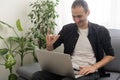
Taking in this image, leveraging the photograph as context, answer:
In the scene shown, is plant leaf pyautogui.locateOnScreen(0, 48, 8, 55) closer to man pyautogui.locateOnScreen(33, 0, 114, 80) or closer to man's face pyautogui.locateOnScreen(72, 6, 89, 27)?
man pyautogui.locateOnScreen(33, 0, 114, 80)

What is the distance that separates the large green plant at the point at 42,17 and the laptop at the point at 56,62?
1.10 m

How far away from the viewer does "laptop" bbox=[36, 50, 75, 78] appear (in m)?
1.57

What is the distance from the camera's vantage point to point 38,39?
116 inches

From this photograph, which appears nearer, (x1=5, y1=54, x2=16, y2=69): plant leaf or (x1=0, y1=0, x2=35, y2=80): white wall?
(x1=5, y1=54, x2=16, y2=69): plant leaf

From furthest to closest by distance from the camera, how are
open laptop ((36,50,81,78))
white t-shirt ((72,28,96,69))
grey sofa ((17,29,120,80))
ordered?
grey sofa ((17,29,120,80)) < white t-shirt ((72,28,96,69)) < open laptop ((36,50,81,78))

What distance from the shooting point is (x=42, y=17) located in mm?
2891

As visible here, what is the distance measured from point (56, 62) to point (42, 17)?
4.40 feet

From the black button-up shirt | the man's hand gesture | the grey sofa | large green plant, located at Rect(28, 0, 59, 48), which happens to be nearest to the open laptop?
the man's hand gesture

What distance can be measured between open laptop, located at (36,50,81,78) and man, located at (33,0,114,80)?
3.7 inches

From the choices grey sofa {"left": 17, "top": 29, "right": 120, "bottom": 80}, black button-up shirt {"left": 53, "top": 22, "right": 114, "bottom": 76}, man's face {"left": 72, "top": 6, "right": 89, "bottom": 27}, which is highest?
man's face {"left": 72, "top": 6, "right": 89, "bottom": 27}

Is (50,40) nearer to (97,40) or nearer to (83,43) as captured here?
(83,43)

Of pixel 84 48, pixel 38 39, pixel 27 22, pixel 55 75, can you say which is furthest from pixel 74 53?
pixel 27 22

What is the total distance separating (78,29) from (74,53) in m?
0.23

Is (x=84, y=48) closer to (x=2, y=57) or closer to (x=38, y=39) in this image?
(x=38, y=39)
